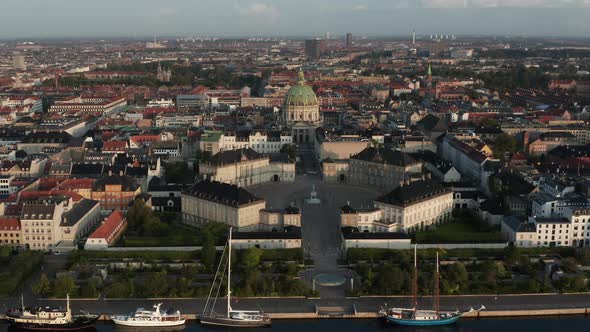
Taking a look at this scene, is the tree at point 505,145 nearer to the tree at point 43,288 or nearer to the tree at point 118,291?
the tree at point 118,291

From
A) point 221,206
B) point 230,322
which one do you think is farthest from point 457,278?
point 221,206

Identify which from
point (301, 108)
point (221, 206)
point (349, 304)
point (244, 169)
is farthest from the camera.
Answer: point (301, 108)

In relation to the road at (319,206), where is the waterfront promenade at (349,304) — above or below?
below

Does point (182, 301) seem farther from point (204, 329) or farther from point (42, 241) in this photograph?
point (42, 241)

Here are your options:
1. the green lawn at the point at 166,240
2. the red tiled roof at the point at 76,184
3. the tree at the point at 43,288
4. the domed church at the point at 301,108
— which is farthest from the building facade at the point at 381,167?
the tree at the point at 43,288

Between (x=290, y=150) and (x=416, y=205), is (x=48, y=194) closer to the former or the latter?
(x=416, y=205)
